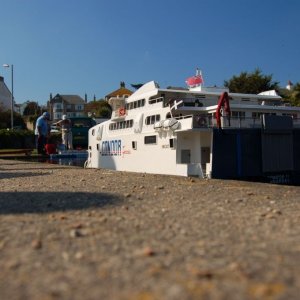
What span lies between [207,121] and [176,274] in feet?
48.5

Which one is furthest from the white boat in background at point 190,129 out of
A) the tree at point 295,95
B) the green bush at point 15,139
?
the green bush at point 15,139

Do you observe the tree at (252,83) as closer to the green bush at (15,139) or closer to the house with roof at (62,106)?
the green bush at (15,139)

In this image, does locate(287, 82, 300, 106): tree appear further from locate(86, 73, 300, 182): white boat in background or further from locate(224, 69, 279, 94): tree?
locate(86, 73, 300, 182): white boat in background

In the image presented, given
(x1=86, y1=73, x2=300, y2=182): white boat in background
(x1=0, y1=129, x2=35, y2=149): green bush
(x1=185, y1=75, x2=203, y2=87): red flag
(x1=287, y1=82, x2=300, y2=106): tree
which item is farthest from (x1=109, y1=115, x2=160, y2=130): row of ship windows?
(x1=0, y1=129, x2=35, y2=149): green bush

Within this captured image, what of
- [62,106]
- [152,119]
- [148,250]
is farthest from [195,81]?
[62,106]

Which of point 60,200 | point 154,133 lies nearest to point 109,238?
point 60,200

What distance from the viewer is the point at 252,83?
57.2m

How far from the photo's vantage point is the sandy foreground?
3.56 metres

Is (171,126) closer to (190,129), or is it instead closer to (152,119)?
(190,129)

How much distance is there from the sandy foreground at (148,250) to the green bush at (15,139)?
50597mm

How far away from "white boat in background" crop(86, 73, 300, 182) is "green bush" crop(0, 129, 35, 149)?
33.2 meters

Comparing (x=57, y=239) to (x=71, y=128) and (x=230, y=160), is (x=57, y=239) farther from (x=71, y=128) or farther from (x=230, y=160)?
(x=71, y=128)

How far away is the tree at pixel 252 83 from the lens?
57.2 m

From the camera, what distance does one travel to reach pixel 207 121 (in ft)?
60.1
